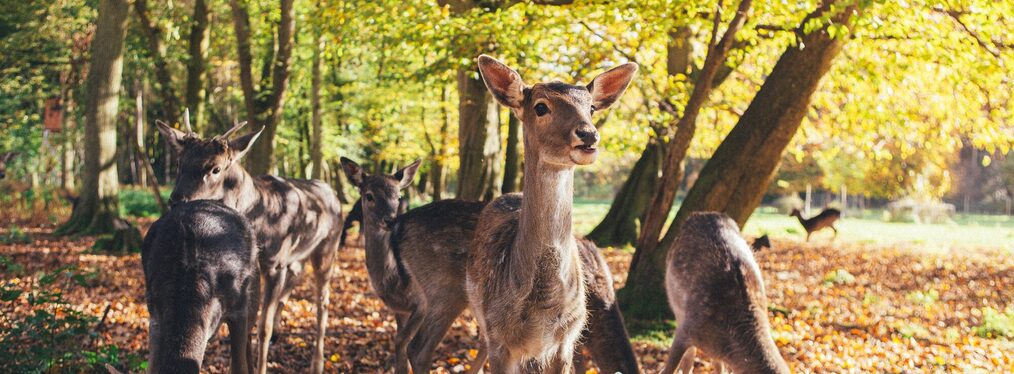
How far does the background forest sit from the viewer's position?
959 centimetres

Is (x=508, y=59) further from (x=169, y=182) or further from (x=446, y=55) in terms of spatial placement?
(x=169, y=182)

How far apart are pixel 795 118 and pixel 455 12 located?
609 cm

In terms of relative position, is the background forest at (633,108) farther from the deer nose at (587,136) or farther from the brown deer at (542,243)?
the deer nose at (587,136)

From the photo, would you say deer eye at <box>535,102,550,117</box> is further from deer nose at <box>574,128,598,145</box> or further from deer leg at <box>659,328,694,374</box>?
deer leg at <box>659,328,694,374</box>

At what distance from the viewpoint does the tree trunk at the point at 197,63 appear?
2078 centimetres

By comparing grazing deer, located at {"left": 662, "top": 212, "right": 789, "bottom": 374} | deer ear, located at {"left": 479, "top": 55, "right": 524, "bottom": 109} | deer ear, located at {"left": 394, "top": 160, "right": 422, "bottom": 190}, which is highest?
deer ear, located at {"left": 479, "top": 55, "right": 524, "bottom": 109}

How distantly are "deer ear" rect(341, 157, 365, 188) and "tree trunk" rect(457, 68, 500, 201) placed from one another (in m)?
6.21

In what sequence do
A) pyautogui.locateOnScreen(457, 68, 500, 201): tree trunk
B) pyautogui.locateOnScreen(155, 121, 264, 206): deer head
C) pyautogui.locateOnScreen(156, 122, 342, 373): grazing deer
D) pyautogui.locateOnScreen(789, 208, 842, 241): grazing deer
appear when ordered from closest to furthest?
pyautogui.locateOnScreen(155, 121, 264, 206): deer head → pyautogui.locateOnScreen(156, 122, 342, 373): grazing deer → pyautogui.locateOnScreen(457, 68, 500, 201): tree trunk → pyautogui.locateOnScreen(789, 208, 842, 241): grazing deer

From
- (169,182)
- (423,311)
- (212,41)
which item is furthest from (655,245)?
(169,182)

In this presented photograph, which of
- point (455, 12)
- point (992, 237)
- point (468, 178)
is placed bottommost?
point (992, 237)

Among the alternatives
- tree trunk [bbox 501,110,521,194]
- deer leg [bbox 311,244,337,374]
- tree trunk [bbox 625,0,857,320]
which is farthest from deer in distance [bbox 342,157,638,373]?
tree trunk [bbox 501,110,521,194]

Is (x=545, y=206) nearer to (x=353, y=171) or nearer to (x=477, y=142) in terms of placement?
(x=353, y=171)

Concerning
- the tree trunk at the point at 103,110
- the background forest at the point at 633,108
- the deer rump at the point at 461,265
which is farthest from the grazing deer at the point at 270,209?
the tree trunk at the point at 103,110

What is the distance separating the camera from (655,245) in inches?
386
